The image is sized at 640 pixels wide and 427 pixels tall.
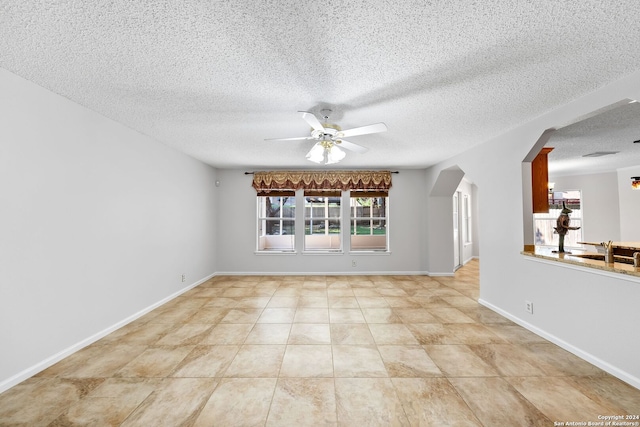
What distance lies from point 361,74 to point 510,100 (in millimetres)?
1512

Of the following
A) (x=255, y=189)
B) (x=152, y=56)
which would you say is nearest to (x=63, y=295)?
(x=152, y=56)

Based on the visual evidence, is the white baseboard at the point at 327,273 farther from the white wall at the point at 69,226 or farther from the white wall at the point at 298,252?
the white wall at the point at 69,226

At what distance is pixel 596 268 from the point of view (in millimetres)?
2205

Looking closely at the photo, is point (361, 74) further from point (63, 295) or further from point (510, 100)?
point (63, 295)

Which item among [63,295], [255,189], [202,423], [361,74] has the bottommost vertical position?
[202,423]

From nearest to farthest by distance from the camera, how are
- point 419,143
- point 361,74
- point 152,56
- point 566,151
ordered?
point 152,56
point 361,74
point 419,143
point 566,151

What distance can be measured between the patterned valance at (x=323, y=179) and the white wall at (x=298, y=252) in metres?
0.27

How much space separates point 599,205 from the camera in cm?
630

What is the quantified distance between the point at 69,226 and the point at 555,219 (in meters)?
9.78

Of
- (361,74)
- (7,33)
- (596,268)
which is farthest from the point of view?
(596,268)

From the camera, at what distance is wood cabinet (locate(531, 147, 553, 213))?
2.99 metres

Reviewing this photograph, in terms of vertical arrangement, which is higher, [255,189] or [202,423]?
[255,189]

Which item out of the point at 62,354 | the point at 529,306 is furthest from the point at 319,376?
the point at 529,306

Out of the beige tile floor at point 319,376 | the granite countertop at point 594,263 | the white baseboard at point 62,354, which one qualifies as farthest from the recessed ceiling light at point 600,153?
the white baseboard at point 62,354
